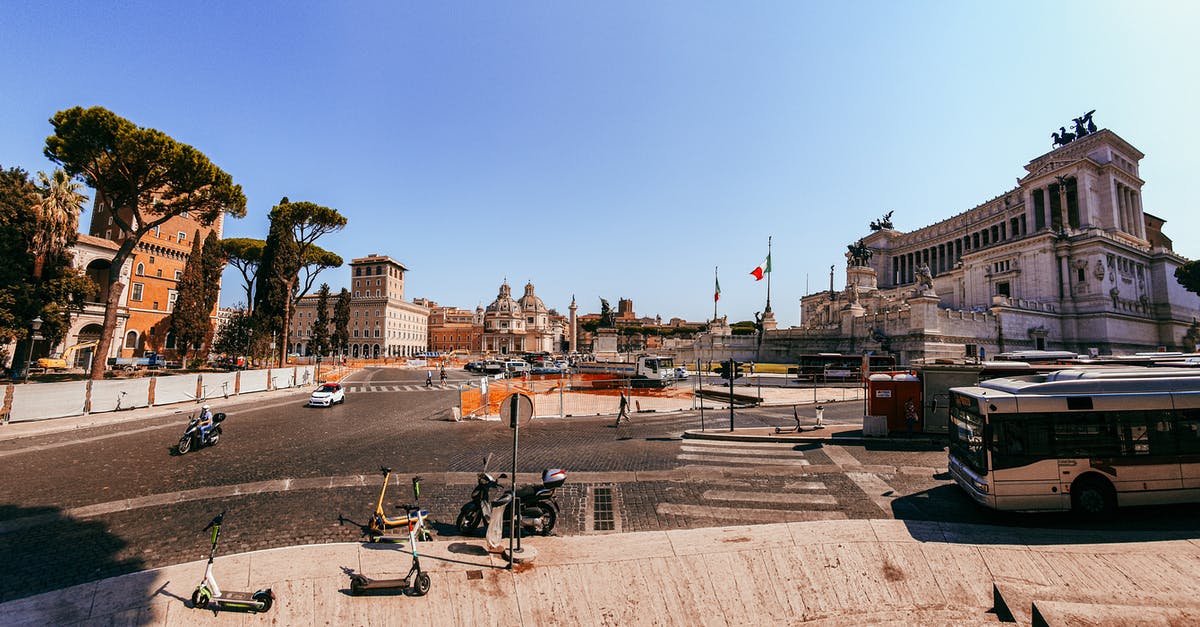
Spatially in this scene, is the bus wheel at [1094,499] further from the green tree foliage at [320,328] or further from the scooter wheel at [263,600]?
the green tree foliage at [320,328]

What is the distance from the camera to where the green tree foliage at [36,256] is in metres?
23.4

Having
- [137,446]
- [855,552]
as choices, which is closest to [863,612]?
[855,552]

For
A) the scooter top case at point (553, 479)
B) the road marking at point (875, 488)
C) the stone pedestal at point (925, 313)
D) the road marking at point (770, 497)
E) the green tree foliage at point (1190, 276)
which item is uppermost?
the green tree foliage at point (1190, 276)

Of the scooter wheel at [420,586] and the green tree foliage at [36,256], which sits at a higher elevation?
the green tree foliage at [36,256]

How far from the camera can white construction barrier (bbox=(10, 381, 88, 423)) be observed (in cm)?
1546

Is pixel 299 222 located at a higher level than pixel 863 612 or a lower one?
higher

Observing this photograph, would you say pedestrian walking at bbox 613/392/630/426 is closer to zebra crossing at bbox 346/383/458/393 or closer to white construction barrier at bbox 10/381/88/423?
zebra crossing at bbox 346/383/458/393

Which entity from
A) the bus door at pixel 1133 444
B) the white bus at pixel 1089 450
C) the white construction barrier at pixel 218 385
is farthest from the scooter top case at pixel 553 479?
the white construction barrier at pixel 218 385

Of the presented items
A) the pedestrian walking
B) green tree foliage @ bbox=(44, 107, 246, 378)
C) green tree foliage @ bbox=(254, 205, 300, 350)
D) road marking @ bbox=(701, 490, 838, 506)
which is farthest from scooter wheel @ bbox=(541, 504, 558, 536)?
green tree foliage @ bbox=(254, 205, 300, 350)

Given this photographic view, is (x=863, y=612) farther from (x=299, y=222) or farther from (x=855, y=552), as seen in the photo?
(x=299, y=222)

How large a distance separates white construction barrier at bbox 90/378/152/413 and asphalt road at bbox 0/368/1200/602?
3962 mm

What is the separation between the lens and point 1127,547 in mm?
6066

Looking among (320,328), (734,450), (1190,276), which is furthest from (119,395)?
(1190,276)

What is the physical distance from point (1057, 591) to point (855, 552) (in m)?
2.02
